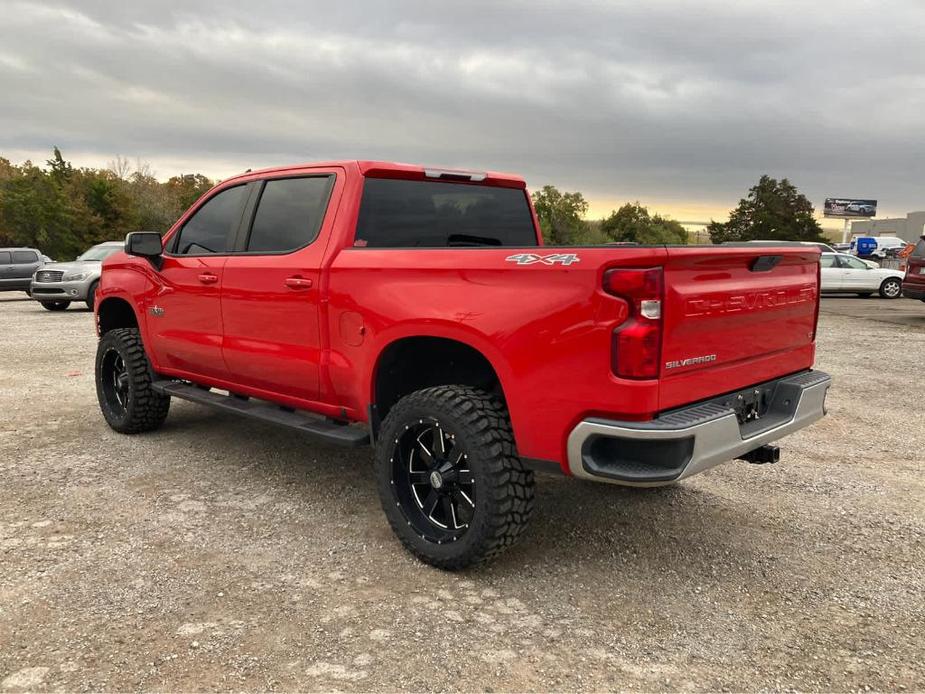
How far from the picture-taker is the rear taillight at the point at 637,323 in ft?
9.25

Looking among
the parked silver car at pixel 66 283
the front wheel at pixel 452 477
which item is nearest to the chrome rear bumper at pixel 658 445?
the front wheel at pixel 452 477

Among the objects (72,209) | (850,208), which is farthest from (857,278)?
(850,208)

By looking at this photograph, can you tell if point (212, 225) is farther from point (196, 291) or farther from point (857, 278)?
point (857, 278)

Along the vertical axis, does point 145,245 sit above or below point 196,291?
above

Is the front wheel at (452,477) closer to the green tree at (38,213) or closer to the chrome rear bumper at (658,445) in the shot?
the chrome rear bumper at (658,445)

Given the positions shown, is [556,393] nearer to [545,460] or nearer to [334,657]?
[545,460]

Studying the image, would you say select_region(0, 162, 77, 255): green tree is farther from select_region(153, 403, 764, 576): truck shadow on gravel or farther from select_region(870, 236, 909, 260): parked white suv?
select_region(870, 236, 909, 260): parked white suv

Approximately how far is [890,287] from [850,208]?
372 ft

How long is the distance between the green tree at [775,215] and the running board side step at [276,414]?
197 feet

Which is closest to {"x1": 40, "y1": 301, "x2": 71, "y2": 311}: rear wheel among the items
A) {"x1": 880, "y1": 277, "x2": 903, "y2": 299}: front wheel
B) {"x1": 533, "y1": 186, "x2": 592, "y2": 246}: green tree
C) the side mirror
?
the side mirror

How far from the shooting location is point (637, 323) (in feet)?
9.32

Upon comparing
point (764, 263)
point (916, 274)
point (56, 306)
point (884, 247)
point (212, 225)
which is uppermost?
point (212, 225)

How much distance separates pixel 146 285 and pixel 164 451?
4.05 feet

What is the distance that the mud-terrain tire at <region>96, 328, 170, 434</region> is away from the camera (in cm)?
564
